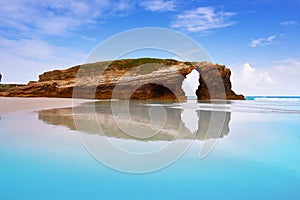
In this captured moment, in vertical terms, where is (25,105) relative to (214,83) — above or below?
below

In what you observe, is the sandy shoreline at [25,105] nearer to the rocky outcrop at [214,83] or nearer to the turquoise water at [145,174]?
the turquoise water at [145,174]

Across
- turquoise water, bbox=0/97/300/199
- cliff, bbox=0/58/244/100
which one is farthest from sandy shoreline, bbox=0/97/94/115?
cliff, bbox=0/58/244/100

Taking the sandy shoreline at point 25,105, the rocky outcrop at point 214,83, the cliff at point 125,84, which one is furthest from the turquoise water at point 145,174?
the rocky outcrop at point 214,83

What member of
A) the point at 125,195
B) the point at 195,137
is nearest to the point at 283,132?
the point at 195,137

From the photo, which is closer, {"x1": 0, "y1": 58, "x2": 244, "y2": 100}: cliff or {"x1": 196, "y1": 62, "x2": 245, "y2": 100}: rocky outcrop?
{"x1": 0, "y1": 58, "x2": 244, "y2": 100}: cliff

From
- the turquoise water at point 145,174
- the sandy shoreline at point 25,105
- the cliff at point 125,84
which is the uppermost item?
the cliff at point 125,84

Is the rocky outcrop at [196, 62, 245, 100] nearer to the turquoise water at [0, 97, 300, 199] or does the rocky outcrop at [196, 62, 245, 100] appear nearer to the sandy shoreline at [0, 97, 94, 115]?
the sandy shoreline at [0, 97, 94, 115]

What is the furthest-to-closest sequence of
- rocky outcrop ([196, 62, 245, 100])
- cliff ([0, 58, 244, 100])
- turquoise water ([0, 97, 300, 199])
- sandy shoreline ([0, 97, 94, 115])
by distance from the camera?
1. rocky outcrop ([196, 62, 245, 100])
2. cliff ([0, 58, 244, 100])
3. sandy shoreline ([0, 97, 94, 115])
4. turquoise water ([0, 97, 300, 199])

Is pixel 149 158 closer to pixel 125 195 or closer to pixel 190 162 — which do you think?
pixel 190 162

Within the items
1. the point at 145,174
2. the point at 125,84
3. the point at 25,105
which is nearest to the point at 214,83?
the point at 125,84

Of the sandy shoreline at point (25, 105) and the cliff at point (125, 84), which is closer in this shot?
the sandy shoreline at point (25, 105)

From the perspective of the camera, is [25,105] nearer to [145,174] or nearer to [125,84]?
[145,174]

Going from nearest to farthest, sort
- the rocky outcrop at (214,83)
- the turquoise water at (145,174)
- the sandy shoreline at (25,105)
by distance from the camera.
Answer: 1. the turquoise water at (145,174)
2. the sandy shoreline at (25,105)
3. the rocky outcrop at (214,83)

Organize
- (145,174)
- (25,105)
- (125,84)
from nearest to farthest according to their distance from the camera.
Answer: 1. (145,174)
2. (25,105)
3. (125,84)
